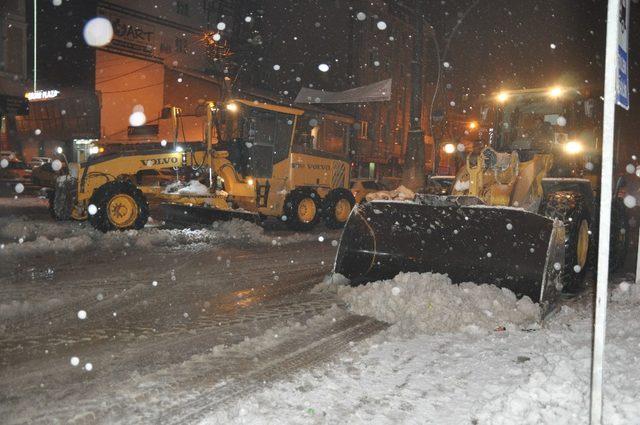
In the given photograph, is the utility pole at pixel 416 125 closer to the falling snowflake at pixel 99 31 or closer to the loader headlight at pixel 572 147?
the loader headlight at pixel 572 147

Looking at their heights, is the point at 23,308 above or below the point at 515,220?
below

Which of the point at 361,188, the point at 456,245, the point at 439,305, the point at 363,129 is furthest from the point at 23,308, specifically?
the point at 363,129

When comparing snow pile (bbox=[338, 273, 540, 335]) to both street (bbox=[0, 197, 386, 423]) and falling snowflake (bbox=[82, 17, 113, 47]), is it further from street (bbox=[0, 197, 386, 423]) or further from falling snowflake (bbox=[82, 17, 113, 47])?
falling snowflake (bbox=[82, 17, 113, 47])

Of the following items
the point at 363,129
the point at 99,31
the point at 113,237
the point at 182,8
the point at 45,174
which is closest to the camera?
the point at 113,237

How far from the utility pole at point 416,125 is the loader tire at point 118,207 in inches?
295

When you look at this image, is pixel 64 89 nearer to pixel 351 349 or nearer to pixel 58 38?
pixel 58 38

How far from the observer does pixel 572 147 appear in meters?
7.98

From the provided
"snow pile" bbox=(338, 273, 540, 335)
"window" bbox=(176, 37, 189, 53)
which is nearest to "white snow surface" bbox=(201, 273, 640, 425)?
"snow pile" bbox=(338, 273, 540, 335)

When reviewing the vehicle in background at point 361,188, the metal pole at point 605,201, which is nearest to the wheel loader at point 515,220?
the metal pole at point 605,201

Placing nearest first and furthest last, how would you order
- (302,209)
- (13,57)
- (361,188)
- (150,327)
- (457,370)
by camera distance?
(457,370) < (150,327) < (302,209) < (361,188) < (13,57)

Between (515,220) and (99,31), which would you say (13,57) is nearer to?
(99,31)

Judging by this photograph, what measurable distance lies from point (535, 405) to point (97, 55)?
97.5 feet

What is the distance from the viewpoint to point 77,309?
5.32m

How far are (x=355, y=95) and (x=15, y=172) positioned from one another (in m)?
17.5
